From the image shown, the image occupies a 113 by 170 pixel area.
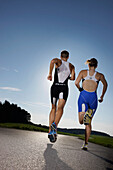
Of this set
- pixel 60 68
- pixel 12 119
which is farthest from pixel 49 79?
pixel 12 119

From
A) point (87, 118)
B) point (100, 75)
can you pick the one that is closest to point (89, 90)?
point (100, 75)

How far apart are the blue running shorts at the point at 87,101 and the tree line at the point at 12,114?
1911 inches

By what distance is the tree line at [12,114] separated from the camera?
172 feet

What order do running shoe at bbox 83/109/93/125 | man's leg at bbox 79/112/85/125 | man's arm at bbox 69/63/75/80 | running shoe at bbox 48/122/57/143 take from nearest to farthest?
1. running shoe at bbox 48/122/57/143
2. running shoe at bbox 83/109/93/125
3. man's leg at bbox 79/112/85/125
4. man's arm at bbox 69/63/75/80

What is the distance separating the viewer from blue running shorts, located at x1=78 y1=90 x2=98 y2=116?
5.77m

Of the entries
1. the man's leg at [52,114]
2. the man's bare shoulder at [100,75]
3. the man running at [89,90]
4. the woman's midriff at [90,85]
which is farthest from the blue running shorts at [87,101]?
the man's leg at [52,114]

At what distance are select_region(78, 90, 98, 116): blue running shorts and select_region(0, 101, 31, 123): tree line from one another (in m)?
48.5

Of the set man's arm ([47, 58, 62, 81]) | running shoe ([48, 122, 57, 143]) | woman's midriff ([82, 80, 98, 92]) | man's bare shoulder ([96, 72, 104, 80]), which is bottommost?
running shoe ([48, 122, 57, 143])

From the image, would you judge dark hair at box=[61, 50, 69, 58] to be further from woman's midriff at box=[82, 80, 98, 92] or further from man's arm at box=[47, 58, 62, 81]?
woman's midriff at box=[82, 80, 98, 92]

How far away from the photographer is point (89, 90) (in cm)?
591

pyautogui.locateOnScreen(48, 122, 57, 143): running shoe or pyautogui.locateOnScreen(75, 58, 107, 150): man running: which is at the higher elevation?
pyautogui.locateOnScreen(75, 58, 107, 150): man running

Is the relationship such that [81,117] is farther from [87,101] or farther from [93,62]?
[93,62]

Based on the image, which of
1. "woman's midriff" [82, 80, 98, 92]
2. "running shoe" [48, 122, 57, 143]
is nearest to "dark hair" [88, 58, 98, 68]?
"woman's midriff" [82, 80, 98, 92]

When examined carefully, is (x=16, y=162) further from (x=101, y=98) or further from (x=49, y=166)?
(x=101, y=98)
